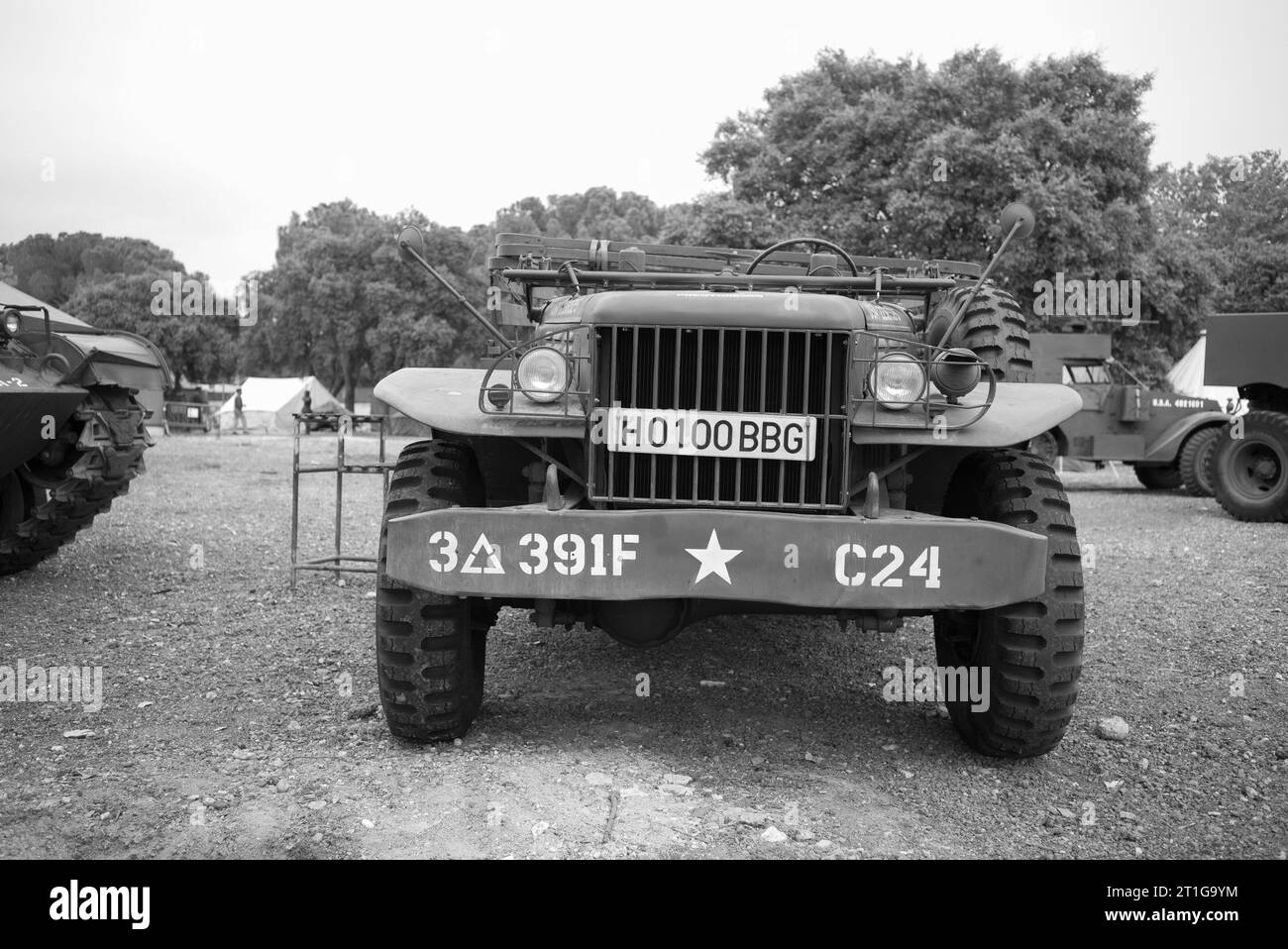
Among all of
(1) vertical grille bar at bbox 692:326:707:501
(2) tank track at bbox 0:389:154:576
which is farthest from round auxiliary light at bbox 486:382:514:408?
(2) tank track at bbox 0:389:154:576

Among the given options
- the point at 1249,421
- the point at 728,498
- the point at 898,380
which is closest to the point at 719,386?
the point at 728,498

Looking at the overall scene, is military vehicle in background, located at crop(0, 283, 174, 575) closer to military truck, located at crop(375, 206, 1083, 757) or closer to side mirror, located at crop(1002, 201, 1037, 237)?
military truck, located at crop(375, 206, 1083, 757)

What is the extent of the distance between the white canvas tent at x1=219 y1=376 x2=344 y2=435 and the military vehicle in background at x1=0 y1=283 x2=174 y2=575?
1156 inches

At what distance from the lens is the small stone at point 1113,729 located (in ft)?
14.9

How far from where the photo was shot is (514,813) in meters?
3.49

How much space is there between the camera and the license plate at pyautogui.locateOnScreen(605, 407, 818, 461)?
379 centimetres

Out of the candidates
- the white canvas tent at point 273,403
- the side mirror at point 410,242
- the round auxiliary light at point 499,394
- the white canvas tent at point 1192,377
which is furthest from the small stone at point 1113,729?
the white canvas tent at point 273,403

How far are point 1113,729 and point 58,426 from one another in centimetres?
690

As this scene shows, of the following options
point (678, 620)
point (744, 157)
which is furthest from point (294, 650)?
point (744, 157)

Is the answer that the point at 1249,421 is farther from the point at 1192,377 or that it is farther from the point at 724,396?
the point at 1192,377

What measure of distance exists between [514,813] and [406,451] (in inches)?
63.9

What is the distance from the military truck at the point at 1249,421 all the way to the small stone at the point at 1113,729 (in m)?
9.37

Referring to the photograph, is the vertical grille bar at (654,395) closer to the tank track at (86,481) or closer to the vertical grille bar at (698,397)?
the vertical grille bar at (698,397)

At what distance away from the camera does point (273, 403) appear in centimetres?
3916
